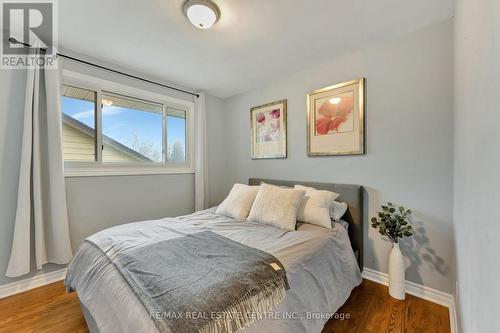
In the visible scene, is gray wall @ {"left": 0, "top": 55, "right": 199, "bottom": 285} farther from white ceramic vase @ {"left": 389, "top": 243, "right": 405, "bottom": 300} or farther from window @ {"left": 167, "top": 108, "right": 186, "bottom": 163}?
white ceramic vase @ {"left": 389, "top": 243, "right": 405, "bottom": 300}

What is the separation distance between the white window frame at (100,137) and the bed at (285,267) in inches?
39.5

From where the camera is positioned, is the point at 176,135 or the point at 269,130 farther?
the point at 176,135

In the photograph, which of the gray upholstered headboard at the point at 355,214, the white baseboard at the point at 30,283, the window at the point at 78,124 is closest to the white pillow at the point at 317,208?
the gray upholstered headboard at the point at 355,214

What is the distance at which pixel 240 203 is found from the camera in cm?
234

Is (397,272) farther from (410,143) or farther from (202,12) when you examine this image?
(202,12)

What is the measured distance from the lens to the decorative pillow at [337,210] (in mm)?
2100

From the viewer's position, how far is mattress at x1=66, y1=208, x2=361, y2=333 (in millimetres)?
1036

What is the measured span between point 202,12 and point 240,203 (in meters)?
1.76

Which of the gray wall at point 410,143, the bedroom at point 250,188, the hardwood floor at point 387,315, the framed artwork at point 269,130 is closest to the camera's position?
the bedroom at point 250,188

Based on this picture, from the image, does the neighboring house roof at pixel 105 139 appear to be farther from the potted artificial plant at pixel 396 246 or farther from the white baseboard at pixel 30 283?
the potted artificial plant at pixel 396 246

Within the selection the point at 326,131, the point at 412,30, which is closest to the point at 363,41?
the point at 412,30

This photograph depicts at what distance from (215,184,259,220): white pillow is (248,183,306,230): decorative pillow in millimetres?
108

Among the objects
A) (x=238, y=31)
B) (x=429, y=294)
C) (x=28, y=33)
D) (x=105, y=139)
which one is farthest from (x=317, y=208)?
(x=28, y=33)

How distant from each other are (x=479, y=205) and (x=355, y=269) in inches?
58.0
